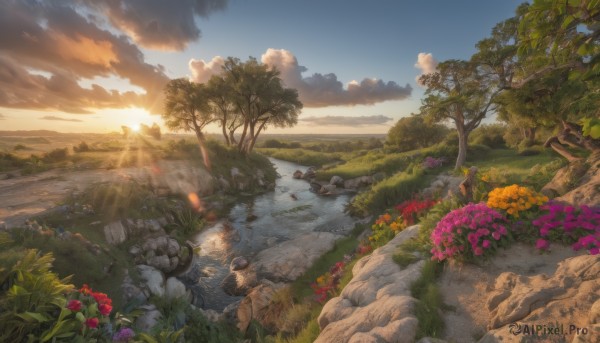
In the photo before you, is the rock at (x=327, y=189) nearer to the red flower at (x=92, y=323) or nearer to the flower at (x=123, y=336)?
the flower at (x=123, y=336)

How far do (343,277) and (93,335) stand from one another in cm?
590

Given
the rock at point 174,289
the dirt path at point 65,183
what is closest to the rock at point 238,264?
the rock at point 174,289

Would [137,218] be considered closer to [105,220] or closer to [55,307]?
[105,220]

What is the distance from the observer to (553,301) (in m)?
3.77

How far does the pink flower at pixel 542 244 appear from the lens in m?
5.43

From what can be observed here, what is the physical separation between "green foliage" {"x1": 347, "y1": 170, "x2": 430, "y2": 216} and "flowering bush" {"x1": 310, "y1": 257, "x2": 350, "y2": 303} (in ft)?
26.4

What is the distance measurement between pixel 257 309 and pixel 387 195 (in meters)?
11.2

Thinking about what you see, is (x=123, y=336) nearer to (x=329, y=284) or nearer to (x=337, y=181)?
(x=329, y=284)

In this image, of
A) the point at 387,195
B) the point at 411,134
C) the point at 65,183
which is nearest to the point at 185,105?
the point at 65,183

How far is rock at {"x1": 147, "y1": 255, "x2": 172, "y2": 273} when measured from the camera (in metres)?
10.2

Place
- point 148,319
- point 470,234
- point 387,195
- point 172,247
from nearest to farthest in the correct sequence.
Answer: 1. point 470,234
2. point 148,319
3. point 172,247
4. point 387,195

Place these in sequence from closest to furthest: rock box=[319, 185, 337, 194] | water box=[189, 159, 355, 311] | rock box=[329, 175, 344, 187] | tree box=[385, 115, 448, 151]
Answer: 1. water box=[189, 159, 355, 311]
2. rock box=[319, 185, 337, 194]
3. rock box=[329, 175, 344, 187]
4. tree box=[385, 115, 448, 151]

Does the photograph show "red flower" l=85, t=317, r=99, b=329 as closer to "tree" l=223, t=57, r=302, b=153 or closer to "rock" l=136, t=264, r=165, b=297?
"rock" l=136, t=264, r=165, b=297

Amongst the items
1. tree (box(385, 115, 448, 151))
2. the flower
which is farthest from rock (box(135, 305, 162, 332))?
tree (box(385, 115, 448, 151))
